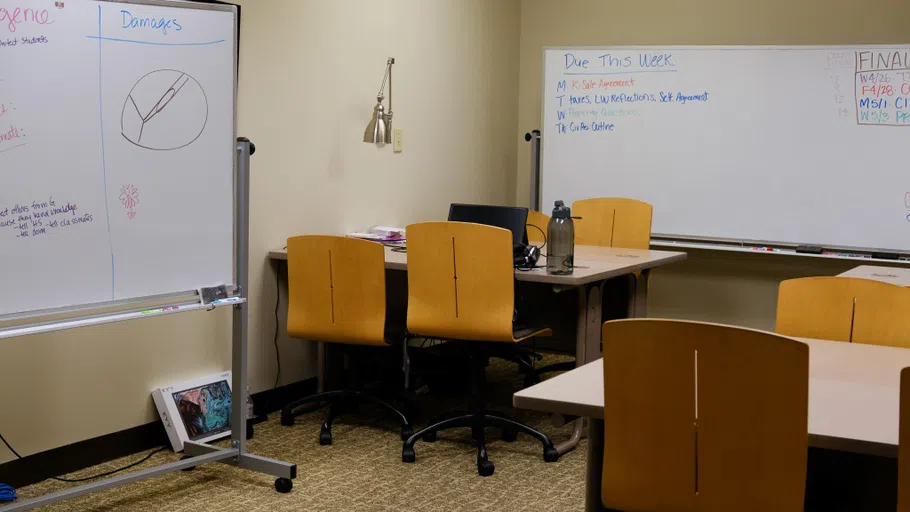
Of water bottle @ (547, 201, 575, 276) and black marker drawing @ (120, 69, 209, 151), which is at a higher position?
black marker drawing @ (120, 69, 209, 151)

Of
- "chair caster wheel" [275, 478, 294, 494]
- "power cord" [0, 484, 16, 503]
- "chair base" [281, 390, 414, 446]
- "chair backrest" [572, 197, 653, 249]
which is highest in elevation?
"chair backrest" [572, 197, 653, 249]

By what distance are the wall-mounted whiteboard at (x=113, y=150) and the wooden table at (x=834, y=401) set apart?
1458 millimetres

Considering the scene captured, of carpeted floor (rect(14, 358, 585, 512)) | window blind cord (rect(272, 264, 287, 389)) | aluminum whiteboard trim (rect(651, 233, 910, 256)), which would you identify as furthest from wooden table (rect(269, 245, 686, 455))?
aluminum whiteboard trim (rect(651, 233, 910, 256))

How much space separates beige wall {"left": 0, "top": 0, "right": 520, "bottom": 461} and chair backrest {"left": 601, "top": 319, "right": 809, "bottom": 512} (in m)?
2.34

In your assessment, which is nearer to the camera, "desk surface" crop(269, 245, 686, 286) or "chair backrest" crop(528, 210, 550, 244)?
"desk surface" crop(269, 245, 686, 286)

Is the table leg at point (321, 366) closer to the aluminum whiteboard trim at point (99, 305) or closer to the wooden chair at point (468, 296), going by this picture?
the wooden chair at point (468, 296)

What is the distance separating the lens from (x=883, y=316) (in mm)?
2828

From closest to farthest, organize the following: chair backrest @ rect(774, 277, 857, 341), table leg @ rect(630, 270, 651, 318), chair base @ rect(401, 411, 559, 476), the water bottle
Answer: chair backrest @ rect(774, 277, 857, 341) → chair base @ rect(401, 411, 559, 476) → the water bottle → table leg @ rect(630, 270, 651, 318)

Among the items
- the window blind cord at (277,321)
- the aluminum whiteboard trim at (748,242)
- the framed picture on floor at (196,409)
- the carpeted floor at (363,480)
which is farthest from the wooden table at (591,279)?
the aluminum whiteboard trim at (748,242)

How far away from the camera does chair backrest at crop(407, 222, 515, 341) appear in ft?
12.5

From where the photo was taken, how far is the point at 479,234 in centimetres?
381

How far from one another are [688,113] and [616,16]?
0.95 meters

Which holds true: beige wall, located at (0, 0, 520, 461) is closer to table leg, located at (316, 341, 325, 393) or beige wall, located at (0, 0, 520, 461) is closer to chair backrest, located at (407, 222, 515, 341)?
table leg, located at (316, 341, 325, 393)

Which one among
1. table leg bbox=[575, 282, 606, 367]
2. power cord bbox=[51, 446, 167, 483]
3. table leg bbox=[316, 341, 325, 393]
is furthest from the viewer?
table leg bbox=[316, 341, 325, 393]
